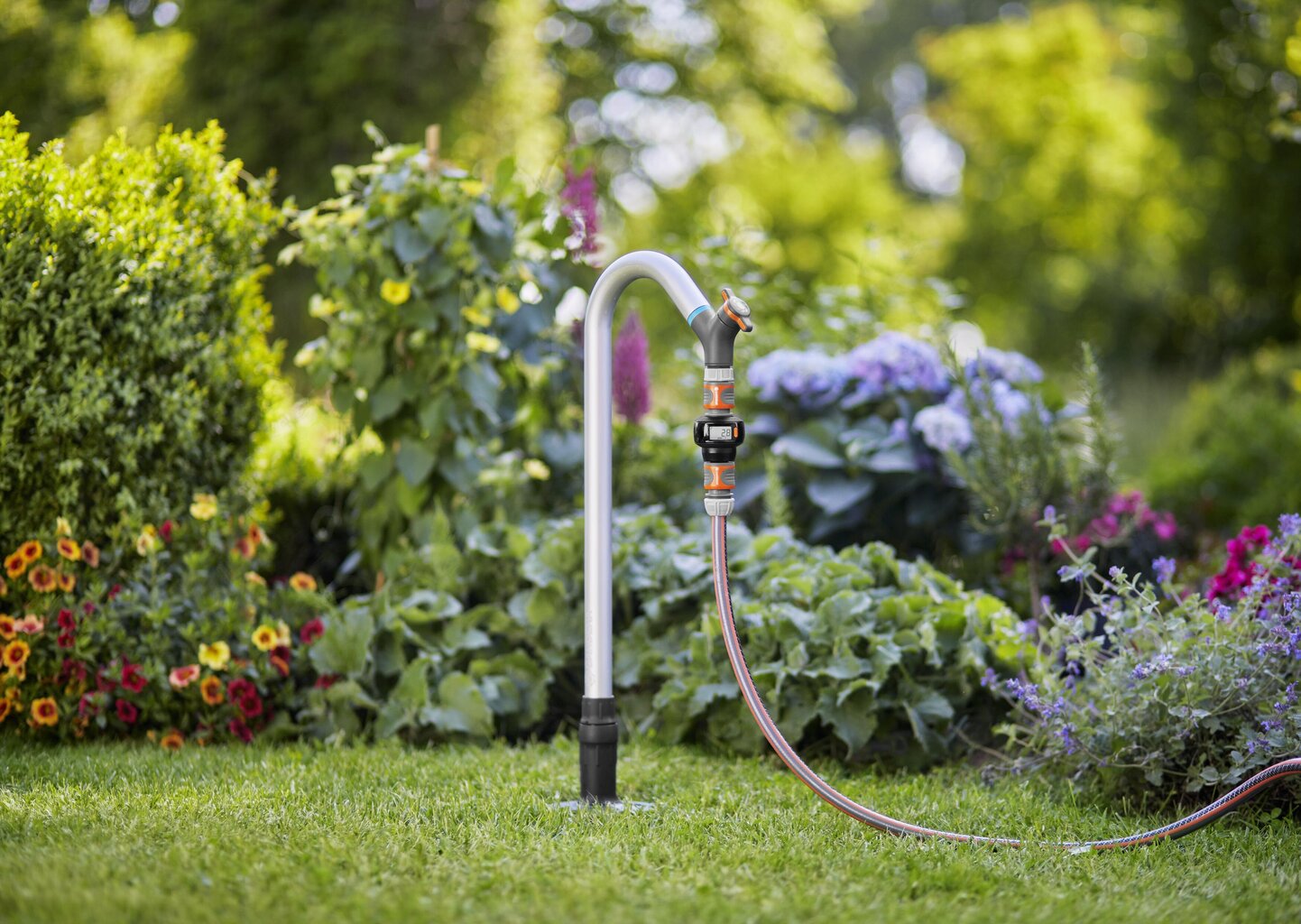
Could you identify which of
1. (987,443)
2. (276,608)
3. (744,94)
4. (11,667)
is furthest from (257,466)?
(744,94)

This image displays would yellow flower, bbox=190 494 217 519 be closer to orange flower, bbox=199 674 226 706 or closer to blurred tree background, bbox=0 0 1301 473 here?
orange flower, bbox=199 674 226 706

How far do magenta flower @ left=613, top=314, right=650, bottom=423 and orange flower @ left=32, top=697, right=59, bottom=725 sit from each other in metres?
2.01

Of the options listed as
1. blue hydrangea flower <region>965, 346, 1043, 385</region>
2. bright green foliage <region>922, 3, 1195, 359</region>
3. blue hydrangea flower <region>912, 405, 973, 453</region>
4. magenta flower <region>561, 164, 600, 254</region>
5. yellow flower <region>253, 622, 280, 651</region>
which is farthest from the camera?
bright green foliage <region>922, 3, 1195, 359</region>

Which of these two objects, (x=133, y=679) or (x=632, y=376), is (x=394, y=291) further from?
(x=133, y=679)

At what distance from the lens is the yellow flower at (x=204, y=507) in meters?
3.39

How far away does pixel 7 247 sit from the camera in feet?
9.87

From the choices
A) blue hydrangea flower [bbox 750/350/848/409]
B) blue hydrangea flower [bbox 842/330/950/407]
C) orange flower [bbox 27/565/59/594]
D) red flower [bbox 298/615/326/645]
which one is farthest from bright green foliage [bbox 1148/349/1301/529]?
orange flower [bbox 27/565/59/594]

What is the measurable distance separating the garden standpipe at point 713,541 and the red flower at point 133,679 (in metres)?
1.32

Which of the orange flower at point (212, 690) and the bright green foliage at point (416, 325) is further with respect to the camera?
the bright green foliage at point (416, 325)

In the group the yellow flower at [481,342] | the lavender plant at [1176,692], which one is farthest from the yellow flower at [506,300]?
the lavender plant at [1176,692]

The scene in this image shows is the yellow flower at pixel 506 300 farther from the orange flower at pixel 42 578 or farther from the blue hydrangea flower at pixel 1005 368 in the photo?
the blue hydrangea flower at pixel 1005 368

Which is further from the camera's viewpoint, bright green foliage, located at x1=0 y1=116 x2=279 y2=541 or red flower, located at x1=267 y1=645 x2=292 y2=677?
red flower, located at x1=267 y1=645 x2=292 y2=677

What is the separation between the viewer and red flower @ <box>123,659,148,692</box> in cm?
315

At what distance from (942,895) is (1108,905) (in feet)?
0.90
